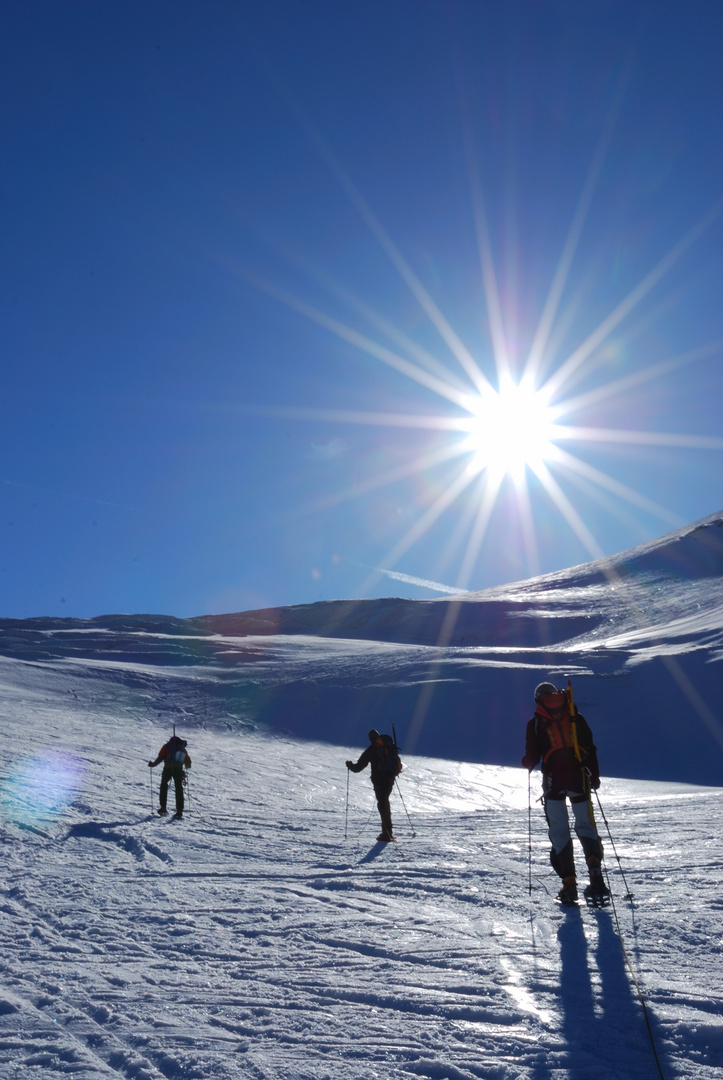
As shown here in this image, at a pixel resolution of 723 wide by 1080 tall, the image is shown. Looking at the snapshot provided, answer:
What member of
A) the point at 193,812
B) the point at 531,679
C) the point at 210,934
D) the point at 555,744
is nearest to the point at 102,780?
the point at 193,812

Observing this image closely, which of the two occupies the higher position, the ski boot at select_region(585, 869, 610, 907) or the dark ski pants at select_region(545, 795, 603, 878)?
the dark ski pants at select_region(545, 795, 603, 878)

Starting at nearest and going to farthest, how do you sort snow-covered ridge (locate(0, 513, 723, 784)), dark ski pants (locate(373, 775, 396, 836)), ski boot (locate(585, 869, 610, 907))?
ski boot (locate(585, 869, 610, 907)) < dark ski pants (locate(373, 775, 396, 836)) < snow-covered ridge (locate(0, 513, 723, 784))

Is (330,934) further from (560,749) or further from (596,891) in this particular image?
(560,749)

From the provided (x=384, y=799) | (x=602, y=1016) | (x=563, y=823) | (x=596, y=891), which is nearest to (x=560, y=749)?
(x=563, y=823)

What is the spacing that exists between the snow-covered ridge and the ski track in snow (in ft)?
59.1

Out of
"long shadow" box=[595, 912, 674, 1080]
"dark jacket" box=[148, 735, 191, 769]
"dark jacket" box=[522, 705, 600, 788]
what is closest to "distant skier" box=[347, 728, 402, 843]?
"dark jacket" box=[148, 735, 191, 769]

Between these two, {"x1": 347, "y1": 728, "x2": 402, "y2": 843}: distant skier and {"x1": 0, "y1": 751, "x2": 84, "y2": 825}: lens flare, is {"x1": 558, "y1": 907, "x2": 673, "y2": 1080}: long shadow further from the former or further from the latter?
{"x1": 0, "y1": 751, "x2": 84, "y2": 825}: lens flare

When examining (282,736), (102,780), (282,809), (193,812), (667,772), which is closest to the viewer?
(193,812)

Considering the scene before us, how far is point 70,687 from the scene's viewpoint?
35.5 meters

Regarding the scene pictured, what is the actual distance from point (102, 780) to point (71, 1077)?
13.9 metres

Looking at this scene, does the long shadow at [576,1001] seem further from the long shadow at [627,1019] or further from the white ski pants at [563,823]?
the white ski pants at [563,823]

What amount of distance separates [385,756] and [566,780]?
5612mm

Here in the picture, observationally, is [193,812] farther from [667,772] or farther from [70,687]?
[70,687]

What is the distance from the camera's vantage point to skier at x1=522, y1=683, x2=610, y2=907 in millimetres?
5911
